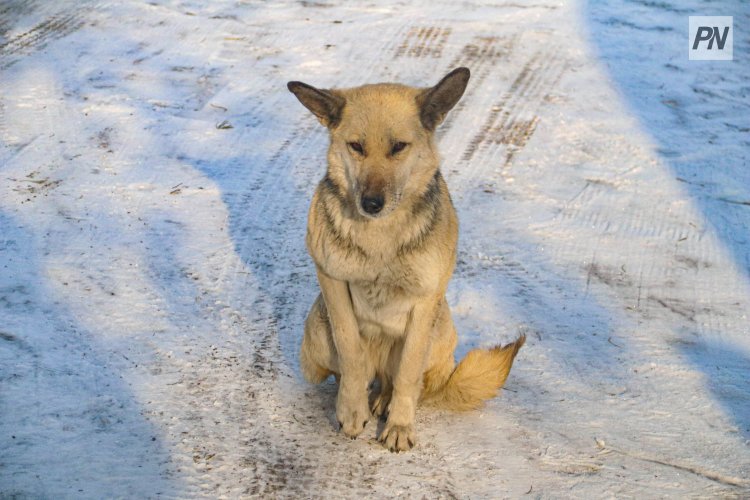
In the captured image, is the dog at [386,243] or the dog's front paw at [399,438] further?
the dog's front paw at [399,438]

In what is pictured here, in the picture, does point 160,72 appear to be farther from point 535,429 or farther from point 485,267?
point 535,429

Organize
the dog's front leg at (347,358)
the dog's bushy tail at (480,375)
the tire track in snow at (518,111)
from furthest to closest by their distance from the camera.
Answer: the tire track in snow at (518,111), the dog's bushy tail at (480,375), the dog's front leg at (347,358)

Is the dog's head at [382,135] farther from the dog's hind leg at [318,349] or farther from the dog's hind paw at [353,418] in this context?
the dog's hind paw at [353,418]

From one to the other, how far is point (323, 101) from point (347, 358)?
4.01ft

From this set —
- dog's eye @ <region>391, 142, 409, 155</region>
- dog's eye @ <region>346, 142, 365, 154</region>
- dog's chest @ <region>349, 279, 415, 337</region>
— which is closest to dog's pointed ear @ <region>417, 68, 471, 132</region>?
dog's eye @ <region>391, 142, 409, 155</region>

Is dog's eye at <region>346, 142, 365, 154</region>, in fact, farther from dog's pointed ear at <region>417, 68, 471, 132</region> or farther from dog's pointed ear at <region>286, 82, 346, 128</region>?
dog's pointed ear at <region>417, 68, 471, 132</region>

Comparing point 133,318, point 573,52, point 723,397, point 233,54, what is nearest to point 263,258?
point 133,318

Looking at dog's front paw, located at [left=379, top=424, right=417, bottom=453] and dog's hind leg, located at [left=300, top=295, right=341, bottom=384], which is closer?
dog's front paw, located at [left=379, top=424, right=417, bottom=453]

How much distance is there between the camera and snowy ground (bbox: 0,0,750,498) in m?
4.16

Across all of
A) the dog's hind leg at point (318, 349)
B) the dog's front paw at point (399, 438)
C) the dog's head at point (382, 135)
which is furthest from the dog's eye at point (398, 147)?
the dog's front paw at point (399, 438)

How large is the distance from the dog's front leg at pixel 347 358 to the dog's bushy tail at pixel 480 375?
454 millimetres

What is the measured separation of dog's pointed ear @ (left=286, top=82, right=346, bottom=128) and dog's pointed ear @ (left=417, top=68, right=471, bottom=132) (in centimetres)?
38

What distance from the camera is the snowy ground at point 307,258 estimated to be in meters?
4.16

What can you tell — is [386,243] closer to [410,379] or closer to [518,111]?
[410,379]
